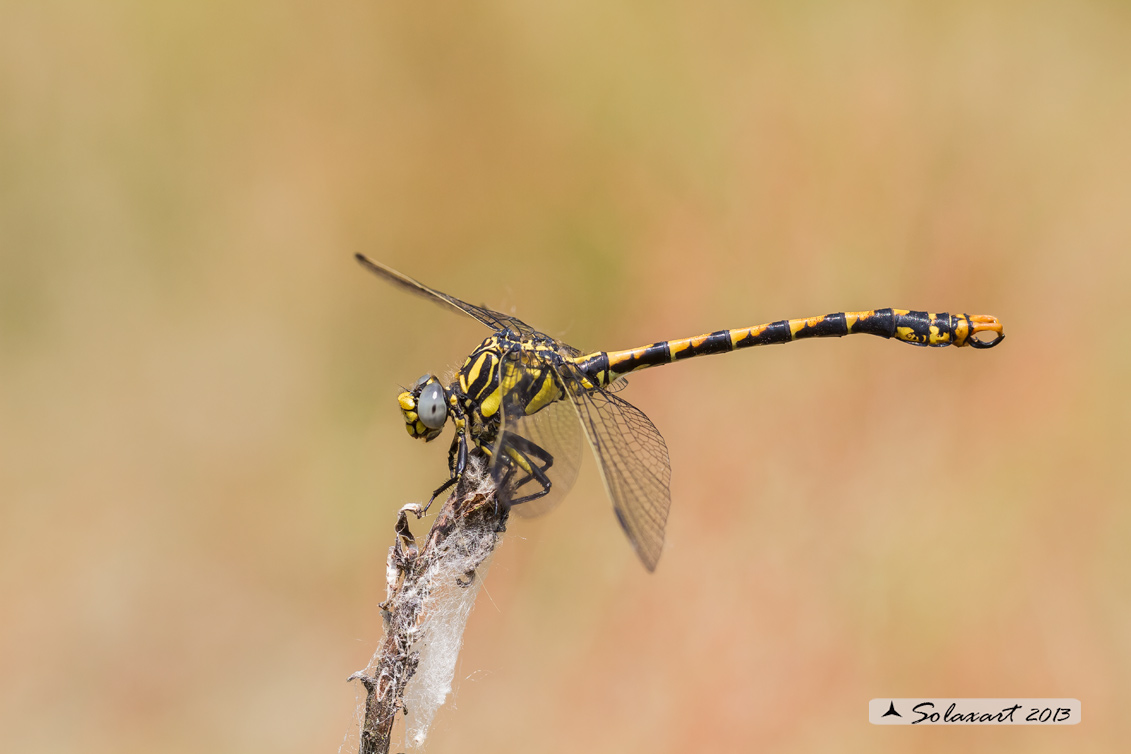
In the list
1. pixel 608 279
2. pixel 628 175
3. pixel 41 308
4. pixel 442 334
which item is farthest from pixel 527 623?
pixel 41 308

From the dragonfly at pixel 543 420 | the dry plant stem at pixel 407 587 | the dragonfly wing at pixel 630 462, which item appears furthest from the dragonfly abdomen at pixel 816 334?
the dry plant stem at pixel 407 587

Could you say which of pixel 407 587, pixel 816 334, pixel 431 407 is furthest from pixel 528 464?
pixel 816 334

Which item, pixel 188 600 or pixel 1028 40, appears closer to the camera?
pixel 188 600

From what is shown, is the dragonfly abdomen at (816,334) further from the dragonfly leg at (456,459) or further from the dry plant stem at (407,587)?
the dry plant stem at (407,587)

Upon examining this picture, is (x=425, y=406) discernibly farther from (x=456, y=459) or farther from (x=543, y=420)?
(x=543, y=420)

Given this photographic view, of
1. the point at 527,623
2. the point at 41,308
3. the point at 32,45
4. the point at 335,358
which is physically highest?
the point at 32,45

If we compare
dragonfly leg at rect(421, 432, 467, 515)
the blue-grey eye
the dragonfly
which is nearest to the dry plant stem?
the dragonfly

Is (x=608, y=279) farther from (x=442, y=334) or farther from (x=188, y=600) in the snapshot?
(x=188, y=600)
